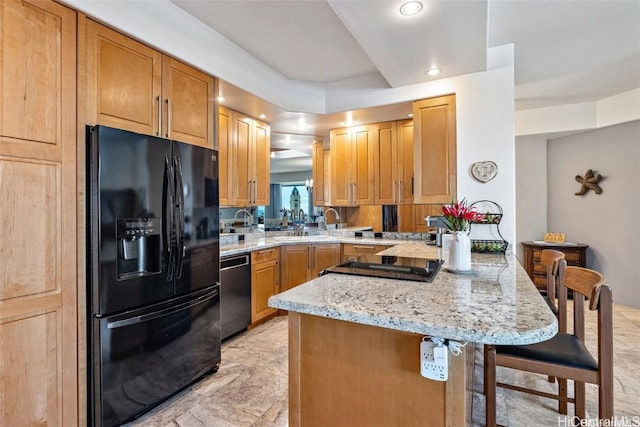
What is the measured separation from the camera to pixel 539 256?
4395mm

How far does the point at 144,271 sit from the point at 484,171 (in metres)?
2.85

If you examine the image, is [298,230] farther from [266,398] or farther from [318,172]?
[266,398]

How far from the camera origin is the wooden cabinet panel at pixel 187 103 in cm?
222

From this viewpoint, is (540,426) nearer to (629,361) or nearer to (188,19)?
(629,361)

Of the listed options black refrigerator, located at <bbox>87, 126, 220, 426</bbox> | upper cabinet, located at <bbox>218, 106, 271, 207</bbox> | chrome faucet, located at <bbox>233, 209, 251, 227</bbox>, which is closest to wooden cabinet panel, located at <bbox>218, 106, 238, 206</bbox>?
upper cabinet, located at <bbox>218, 106, 271, 207</bbox>

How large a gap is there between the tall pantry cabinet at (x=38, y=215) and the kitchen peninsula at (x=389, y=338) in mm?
1244

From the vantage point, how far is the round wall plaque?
2828mm

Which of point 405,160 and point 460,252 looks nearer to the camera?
point 460,252

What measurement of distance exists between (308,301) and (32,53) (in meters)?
1.80

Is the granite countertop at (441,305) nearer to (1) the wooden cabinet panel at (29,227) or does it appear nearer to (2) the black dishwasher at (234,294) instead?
A: (1) the wooden cabinet panel at (29,227)

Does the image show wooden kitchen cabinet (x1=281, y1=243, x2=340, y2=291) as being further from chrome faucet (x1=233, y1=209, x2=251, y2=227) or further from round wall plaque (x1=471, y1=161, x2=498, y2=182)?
round wall plaque (x1=471, y1=161, x2=498, y2=182)

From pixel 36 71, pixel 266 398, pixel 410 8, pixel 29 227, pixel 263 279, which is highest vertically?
pixel 410 8

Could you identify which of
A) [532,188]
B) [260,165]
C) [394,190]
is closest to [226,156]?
[260,165]

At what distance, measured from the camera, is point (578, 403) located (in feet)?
5.71
